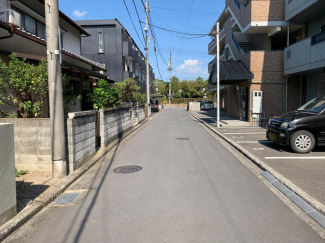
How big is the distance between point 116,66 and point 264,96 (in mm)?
16363

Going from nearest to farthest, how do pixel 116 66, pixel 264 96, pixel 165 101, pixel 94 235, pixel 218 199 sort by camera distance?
pixel 94 235, pixel 218 199, pixel 264 96, pixel 116 66, pixel 165 101

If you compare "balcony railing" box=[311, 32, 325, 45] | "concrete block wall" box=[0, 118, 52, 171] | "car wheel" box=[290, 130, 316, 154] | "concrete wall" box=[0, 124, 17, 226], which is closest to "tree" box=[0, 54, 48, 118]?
"concrete block wall" box=[0, 118, 52, 171]

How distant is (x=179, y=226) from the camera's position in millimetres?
3531

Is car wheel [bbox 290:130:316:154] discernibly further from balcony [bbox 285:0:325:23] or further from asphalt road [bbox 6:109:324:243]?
balcony [bbox 285:0:325:23]

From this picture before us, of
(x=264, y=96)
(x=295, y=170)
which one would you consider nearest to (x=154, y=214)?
(x=295, y=170)

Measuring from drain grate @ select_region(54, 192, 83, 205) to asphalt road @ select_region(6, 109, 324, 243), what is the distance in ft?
0.57

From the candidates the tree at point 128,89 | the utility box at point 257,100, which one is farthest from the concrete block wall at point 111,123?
the utility box at point 257,100

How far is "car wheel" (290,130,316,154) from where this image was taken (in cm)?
781

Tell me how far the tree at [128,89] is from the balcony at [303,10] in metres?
9.89

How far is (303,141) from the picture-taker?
7832 mm

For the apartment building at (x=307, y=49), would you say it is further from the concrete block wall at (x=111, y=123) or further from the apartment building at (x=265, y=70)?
the concrete block wall at (x=111, y=123)

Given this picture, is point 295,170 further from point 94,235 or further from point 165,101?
point 165,101

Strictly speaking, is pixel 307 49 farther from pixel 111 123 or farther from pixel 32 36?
pixel 32 36

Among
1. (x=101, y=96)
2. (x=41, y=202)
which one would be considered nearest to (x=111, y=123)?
(x=101, y=96)
